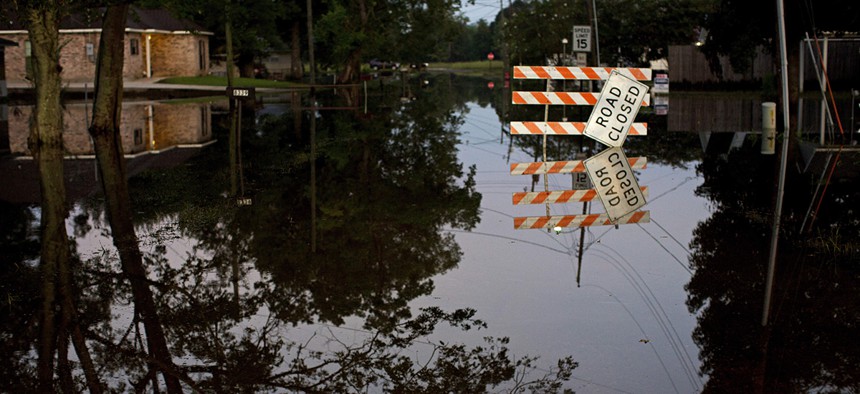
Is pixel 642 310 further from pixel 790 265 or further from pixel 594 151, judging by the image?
pixel 594 151

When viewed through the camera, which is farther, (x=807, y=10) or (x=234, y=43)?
(x=234, y=43)

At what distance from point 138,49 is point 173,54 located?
348 centimetres

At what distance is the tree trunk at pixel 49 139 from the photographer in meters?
11.8

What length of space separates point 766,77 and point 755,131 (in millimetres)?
18796

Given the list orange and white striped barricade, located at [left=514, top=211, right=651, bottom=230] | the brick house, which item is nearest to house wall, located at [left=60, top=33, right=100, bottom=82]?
the brick house

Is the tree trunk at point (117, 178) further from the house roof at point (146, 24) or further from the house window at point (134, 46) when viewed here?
the house window at point (134, 46)

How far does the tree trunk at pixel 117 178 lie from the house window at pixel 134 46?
1674 inches

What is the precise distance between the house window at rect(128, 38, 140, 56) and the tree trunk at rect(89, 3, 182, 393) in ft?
139

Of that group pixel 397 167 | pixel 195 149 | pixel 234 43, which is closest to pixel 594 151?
pixel 397 167

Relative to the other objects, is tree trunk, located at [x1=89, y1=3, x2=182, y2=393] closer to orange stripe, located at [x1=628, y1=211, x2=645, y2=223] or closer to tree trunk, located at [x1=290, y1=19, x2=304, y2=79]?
orange stripe, located at [x1=628, y1=211, x2=645, y2=223]

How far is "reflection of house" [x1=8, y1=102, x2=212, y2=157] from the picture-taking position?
24.2m

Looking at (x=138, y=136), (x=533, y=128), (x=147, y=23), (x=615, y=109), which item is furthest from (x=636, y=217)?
(x=147, y=23)

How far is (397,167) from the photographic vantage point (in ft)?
64.4

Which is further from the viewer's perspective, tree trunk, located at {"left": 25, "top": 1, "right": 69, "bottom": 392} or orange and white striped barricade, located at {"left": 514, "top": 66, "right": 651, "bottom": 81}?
orange and white striped barricade, located at {"left": 514, "top": 66, "right": 651, "bottom": 81}
